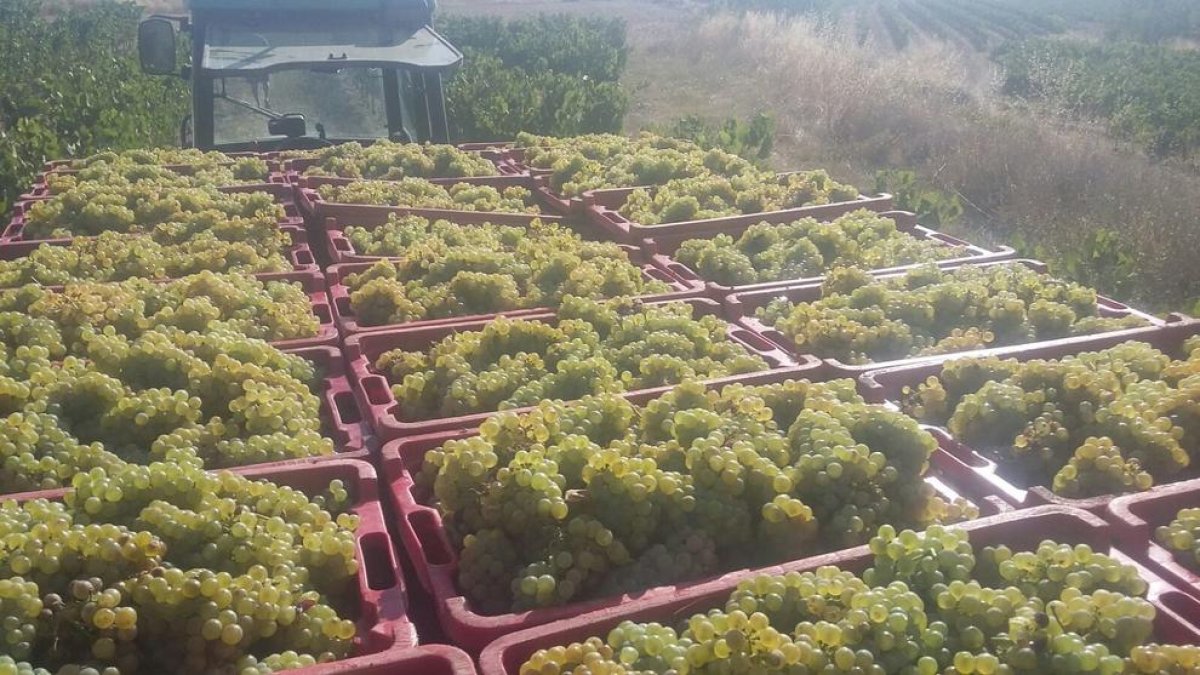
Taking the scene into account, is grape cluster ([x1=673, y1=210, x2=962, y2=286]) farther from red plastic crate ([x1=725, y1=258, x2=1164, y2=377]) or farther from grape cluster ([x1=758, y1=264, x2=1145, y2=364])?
grape cluster ([x1=758, y1=264, x2=1145, y2=364])

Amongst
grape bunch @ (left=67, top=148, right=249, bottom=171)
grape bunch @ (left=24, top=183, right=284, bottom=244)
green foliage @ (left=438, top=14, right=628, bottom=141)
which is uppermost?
grape bunch @ (left=24, top=183, right=284, bottom=244)

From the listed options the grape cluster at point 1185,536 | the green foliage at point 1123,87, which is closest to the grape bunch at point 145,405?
the grape cluster at point 1185,536

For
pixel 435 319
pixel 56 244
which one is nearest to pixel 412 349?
pixel 435 319

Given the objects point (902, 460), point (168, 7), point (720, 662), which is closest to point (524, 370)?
point (902, 460)

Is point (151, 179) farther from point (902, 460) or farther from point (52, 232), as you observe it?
point (902, 460)

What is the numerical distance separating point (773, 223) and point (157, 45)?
11.8ft

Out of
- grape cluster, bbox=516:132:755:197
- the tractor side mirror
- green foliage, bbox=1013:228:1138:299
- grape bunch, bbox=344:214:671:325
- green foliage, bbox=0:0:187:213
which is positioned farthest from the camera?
green foliage, bbox=0:0:187:213

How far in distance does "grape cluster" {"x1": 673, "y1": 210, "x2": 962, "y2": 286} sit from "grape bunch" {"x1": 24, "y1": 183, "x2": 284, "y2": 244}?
189 centimetres

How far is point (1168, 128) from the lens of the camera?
14.7 meters

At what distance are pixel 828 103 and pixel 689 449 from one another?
13.3 m

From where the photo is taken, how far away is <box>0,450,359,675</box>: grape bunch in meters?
1.45

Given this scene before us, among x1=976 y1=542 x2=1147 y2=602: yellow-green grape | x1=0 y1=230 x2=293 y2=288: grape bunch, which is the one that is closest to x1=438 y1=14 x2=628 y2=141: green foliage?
x1=0 y1=230 x2=293 y2=288: grape bunch

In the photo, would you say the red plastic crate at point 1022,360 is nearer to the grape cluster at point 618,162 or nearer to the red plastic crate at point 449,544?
the red plastic crate at point 449,544

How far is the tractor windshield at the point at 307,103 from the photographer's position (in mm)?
5684
